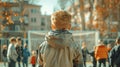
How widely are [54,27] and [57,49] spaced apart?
0.28 m

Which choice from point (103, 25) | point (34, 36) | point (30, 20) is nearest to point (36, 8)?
point (30, 20)

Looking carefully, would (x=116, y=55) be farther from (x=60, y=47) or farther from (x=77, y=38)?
(x=77, y=38)

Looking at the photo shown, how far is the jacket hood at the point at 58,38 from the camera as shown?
222 inches

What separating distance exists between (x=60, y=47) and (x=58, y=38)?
11 cm

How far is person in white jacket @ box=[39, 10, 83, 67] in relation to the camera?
564 cm

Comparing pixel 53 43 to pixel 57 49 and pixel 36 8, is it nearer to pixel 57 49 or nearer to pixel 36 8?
pixel 57 49

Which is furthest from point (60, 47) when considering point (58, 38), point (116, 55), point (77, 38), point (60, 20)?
point (77, 38)

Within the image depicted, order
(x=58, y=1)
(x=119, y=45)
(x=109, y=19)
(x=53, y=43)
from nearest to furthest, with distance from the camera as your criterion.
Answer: (x=53, y=43)
(x=119, y=45)
(x=109, y=19)
(x=58, y=1)

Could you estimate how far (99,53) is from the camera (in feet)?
64.8

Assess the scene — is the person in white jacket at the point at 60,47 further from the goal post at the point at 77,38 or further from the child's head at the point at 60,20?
the goal post at the point at 77,38

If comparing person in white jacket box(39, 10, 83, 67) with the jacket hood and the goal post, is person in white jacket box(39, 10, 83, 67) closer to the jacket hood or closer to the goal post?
the jacket hood

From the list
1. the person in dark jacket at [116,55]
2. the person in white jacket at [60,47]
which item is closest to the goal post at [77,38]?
the person in dark jacket at [116,55]

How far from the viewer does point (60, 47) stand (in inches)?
223

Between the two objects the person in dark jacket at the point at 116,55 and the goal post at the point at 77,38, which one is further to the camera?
the goal post at the point at 77,38
